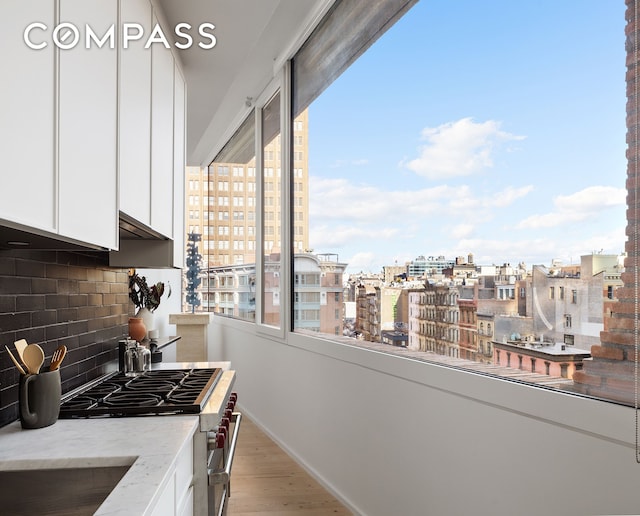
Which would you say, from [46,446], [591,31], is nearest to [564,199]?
[591,31]

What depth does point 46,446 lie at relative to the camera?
146 cm

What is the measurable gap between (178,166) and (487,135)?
1.60 metres

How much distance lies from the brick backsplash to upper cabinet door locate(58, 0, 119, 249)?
14.8 inches

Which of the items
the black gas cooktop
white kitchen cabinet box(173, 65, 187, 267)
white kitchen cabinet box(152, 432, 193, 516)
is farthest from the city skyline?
white kitchen cabinet box(152, 432, 193, 516)

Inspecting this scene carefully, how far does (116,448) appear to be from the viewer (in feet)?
4.73

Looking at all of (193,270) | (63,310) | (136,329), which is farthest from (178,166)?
(193,270)

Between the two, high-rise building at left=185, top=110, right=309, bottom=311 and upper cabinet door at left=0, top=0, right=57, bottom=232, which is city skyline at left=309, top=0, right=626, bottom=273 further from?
upper cabinet door at left=0, top=0, right=57, bottom=232

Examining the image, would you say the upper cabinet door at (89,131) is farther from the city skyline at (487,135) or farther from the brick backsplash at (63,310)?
the city skyline at (487,135)

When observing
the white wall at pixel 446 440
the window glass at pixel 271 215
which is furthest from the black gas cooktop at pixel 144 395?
the window glass at pixel 271 215

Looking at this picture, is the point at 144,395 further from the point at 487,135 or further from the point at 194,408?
the point at 487,135

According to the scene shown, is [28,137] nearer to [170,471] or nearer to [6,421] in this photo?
[170,471]

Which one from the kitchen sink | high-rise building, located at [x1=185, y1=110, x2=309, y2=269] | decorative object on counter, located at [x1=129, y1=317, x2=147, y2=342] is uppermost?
high-rise building, located at [x1=185, y1=110, x2=309, y2=269]

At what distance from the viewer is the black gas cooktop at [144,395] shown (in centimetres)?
180

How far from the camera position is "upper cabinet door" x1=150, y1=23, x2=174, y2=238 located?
2.30 metres
